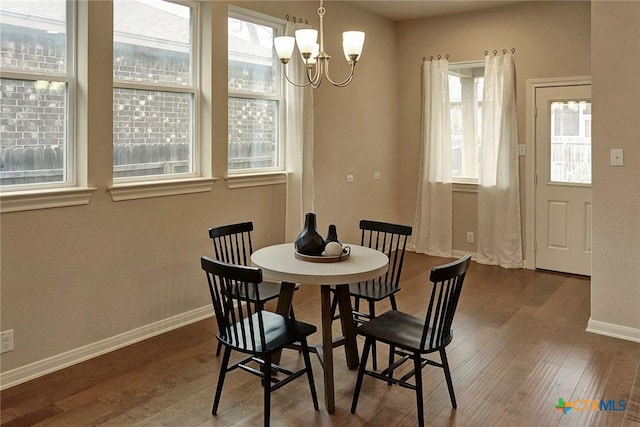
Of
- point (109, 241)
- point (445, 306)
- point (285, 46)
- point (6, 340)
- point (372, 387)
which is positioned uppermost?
point (285, 46)

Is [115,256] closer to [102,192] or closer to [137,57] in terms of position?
[102,192]

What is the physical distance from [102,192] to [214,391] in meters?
1.47

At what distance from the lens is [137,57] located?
372cm

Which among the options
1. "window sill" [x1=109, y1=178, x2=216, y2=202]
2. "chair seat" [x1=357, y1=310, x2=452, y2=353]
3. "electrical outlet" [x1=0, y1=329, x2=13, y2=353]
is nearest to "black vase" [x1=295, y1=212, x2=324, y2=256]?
"chair seat" [x1=357, y1=310, x2=452, y2=353]

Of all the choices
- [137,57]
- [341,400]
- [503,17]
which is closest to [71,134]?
[137,57]

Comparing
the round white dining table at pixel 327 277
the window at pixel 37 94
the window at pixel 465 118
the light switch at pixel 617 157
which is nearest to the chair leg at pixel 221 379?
the round white dining table at pixel 327 277

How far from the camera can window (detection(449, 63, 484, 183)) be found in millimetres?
6199

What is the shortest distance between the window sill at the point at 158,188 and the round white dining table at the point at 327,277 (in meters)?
1.00

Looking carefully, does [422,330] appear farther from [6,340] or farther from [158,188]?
[6,340]

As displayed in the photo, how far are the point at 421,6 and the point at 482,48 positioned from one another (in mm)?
837

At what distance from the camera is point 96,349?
344 cm

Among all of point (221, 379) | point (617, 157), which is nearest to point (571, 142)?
point (617, 157)

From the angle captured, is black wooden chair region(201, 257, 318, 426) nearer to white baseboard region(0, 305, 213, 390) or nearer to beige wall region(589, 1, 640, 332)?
white baseboard region(0, 305, 213, 390)

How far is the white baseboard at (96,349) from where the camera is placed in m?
3.03
